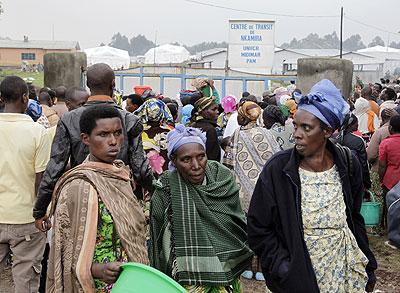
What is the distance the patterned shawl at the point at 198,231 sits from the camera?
126 inches

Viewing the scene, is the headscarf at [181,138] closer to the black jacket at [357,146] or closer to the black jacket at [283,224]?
the black jacket at [283,224]

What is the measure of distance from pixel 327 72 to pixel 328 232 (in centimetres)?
784

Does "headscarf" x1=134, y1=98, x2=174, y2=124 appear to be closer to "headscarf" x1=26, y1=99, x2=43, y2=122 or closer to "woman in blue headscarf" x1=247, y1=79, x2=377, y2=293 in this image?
"headscarf" x1=26, y1=99, x2=43, y2=122

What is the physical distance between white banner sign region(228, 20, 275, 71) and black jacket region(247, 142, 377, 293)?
1686 cm

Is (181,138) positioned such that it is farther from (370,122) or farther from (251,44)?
(251,44)

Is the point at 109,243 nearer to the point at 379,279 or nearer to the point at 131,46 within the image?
the point at 379,279

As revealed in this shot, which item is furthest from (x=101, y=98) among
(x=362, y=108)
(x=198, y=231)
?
(x=362, y=108)

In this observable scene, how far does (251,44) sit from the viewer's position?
2012 cm

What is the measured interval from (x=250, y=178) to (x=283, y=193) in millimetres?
2509

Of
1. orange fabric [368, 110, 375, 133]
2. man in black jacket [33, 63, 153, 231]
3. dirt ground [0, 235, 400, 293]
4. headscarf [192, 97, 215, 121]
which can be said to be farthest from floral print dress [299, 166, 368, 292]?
orange fabric [368, 110, 375, 133]

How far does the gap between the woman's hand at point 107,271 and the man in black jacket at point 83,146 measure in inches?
47.0

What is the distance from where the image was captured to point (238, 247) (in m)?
3.37

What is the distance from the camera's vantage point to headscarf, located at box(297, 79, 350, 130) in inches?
118

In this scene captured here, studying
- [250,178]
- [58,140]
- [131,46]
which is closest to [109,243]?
[58,140]
